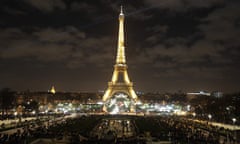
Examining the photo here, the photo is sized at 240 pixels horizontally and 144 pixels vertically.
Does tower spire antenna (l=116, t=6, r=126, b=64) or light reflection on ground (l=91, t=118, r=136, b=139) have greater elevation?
tower spire antenna (l=116, t=6, r=126, b=64)

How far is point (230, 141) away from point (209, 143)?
2.35 metres

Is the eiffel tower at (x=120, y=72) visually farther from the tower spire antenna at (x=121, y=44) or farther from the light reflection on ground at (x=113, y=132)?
the light reflection on ground at (x=113, y=132)

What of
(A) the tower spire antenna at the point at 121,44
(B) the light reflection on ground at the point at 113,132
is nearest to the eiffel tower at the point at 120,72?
(A) the tower spire antenna at the point at 121,44

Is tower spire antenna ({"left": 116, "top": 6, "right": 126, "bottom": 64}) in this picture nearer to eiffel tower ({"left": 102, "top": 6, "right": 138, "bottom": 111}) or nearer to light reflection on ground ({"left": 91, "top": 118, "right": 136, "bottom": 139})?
eiffel tower ({"left": 102, "top": 6, "right": 138, "bottom": 111})

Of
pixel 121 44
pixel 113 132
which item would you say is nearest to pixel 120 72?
pixel 121 44

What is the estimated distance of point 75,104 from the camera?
317 feet

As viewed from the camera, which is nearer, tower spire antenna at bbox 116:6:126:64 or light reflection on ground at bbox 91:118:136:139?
light reflection on ground at bbox 91:118:136:139

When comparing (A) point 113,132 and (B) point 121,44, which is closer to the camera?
(A) point 113,132

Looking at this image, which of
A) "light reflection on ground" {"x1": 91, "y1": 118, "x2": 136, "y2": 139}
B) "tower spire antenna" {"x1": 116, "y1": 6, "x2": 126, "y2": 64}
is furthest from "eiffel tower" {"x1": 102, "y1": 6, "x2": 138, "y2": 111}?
"light reflection on ground" {"x1": 91, "y1": 118, "x2": 136, "y2": 139}

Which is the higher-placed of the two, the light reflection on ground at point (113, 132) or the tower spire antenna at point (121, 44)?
the tower spire antenna at point (121, 44)

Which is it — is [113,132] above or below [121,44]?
A: below

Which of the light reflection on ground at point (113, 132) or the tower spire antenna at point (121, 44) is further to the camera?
the tower spire antenna at point (121, 44)

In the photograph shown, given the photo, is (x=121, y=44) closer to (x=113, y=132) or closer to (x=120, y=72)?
(x=120, y=72)

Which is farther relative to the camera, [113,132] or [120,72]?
[120,72]
